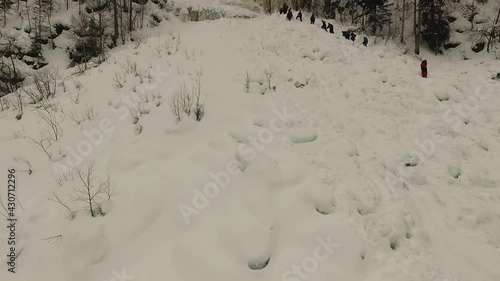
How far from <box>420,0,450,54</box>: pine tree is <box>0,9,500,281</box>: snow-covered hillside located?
12.3 meters

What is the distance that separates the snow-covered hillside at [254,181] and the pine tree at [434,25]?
12.3 m

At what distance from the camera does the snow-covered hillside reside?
4293 mm

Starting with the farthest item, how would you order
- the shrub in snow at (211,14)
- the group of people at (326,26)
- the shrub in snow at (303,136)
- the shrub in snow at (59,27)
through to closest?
the shrub in snow at (211,14) < the shrub in snow at (59,27) < the group of people at (326,26) < the shrub in snow at (303,136)

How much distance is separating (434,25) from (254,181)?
20242mm

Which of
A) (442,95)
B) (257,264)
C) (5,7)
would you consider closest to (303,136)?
(257,264)

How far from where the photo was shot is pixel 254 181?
A: 5348mm

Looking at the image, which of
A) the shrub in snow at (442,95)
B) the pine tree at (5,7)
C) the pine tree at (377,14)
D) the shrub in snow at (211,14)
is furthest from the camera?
the shrub in snow at (211,14)

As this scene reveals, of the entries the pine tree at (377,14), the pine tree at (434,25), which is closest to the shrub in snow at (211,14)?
the pine tree at (377,14)

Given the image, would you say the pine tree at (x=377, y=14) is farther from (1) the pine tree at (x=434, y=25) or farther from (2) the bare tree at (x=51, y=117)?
(2) the bare tree at (x=51, y=117)

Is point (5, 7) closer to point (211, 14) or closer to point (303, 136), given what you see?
point (211, 14)

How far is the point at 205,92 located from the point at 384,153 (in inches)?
168

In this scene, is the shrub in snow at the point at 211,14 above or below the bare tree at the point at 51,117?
above

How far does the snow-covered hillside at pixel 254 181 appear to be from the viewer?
4293mm

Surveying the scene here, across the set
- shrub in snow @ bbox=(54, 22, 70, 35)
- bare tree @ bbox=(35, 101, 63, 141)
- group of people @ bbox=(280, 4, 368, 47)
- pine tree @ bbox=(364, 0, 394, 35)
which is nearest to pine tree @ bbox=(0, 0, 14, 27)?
shrub in snow @ bbox=(54, 22, 70, 35)
